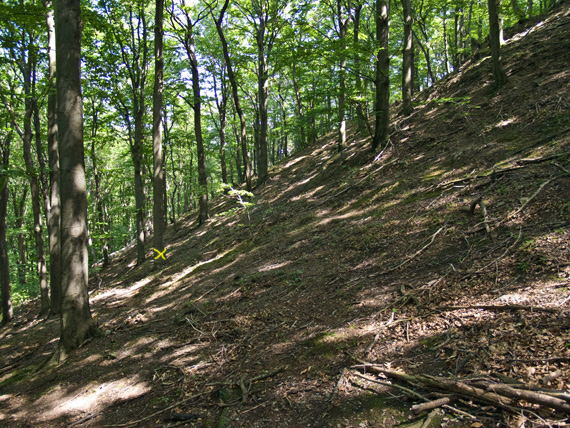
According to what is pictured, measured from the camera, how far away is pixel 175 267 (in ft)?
37.0

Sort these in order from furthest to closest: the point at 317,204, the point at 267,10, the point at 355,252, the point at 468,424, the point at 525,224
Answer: the point at 267,10, the point at 317,204, the point at 355,252, the point at 525,224, the point at 468,424

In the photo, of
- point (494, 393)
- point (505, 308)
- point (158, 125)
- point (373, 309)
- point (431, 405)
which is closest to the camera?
point (494, 393)

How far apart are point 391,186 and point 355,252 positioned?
116 inches

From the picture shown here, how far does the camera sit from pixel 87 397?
461 centimetres

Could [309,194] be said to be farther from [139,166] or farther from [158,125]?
[139,166]

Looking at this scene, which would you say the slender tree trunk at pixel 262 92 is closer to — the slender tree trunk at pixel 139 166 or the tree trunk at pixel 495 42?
the slender tree trunk at pixel 139 166

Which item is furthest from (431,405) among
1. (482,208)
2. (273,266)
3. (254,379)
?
(273,266)

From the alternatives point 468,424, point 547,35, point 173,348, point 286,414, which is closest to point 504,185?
point 468,424

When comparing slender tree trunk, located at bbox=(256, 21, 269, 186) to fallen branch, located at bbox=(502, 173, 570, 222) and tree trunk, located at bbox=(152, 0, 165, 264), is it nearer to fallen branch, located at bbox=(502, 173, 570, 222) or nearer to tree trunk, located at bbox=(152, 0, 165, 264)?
tree trunk, located at bbox=(152, 0, 165, 264)

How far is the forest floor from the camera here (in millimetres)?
3037

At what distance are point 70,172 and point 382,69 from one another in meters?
8.86

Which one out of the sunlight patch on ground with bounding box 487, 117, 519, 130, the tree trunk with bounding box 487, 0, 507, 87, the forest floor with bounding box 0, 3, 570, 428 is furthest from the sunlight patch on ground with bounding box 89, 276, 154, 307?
the tree trunk with bounding box 487, 0, 507, 87

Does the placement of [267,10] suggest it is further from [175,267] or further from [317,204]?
[175,267]

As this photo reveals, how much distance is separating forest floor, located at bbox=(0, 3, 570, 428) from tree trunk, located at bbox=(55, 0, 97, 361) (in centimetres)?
77
